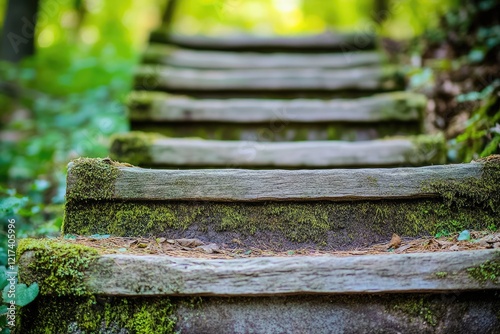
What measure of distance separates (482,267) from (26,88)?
5.04 meters

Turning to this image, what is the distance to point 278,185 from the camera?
1.65 meters

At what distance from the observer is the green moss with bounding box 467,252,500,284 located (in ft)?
4.40

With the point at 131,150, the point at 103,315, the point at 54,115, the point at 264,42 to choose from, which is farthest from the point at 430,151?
the point at 54,115

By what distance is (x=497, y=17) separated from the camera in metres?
3.57

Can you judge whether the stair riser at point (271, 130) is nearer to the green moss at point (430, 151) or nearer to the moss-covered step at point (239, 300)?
the green moss at point (430, 151)

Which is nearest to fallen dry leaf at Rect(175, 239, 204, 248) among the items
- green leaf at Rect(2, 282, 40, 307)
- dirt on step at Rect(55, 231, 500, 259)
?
dirt on step at Rect(55, 231, 500, 259)

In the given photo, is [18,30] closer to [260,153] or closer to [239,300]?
[260,153]

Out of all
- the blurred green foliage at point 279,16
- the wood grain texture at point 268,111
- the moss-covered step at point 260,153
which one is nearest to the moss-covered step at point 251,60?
the wood grain texture at point 268,111

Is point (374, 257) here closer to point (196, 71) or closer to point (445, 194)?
point (445, 194)

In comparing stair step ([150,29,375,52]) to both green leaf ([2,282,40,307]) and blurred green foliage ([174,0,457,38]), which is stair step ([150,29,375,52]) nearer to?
blurred green foliage ([174,0,457,38])

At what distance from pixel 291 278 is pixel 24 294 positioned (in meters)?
0.85

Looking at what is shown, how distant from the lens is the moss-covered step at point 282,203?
1643 mm

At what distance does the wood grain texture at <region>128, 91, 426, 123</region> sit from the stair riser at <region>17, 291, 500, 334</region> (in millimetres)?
1734

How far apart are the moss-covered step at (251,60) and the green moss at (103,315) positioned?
282cm
